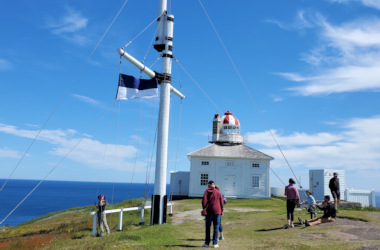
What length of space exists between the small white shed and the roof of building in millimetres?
7394

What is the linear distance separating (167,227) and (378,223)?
355 inches

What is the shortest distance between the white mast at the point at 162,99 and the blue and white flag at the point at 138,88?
38 cm

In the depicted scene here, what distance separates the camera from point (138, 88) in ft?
52.2

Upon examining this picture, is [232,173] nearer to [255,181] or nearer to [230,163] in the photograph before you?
[230,163]

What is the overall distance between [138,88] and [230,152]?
24.1 meters

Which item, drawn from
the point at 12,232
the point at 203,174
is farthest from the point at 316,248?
the point at 203,174

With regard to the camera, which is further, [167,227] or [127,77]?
[127,77]

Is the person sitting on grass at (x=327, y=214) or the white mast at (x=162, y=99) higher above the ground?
the white mast at (x=162, y=99)

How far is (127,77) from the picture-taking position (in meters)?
15.7

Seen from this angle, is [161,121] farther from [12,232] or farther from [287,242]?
[12,232]

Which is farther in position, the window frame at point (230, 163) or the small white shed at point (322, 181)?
the window frame at point (230, 163)

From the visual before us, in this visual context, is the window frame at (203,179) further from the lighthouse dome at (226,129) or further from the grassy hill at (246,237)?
the grassy hill at (246,237)

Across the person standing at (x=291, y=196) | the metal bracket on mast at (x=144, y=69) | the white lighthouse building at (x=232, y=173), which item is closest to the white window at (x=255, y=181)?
the white lighthouse building at (x=232, y=173)

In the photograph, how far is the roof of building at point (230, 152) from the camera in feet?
122
